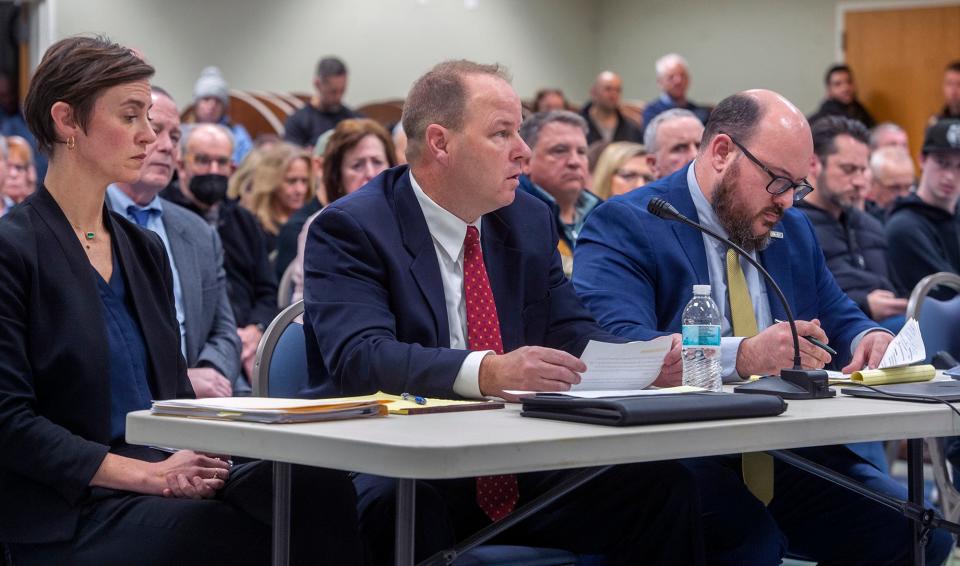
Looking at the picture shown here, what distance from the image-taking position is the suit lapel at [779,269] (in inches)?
117

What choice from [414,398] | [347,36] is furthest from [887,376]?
[347,36]

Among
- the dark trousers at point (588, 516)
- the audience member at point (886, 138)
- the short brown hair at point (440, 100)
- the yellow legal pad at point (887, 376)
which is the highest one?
the short brown hair at point (440, 100)

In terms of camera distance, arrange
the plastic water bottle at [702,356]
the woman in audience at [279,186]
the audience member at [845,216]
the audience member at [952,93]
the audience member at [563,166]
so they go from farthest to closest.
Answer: the audience member at [952,93]
the woman in audience at [279,186]
the audience member at [845,216]
the audience member at [563,166]
the plastic water bottle at [702,356]

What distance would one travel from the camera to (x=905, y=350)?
2.53 metres

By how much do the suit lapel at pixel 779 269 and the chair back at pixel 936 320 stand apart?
63 centimetres

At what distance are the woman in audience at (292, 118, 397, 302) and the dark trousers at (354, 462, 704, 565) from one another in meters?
2.44

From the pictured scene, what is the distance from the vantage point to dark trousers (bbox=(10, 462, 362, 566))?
2041 millimetres

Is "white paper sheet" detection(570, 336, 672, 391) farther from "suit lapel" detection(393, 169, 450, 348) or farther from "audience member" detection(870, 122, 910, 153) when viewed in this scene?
"audience member" detection(870, 122, 910, 153)

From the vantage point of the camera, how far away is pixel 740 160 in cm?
291

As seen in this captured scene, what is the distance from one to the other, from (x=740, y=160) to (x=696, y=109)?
7632 mm

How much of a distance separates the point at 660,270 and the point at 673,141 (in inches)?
99.1

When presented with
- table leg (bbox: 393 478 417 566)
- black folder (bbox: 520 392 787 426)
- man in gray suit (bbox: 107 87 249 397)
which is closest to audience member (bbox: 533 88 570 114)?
man in gray suit (bbox: 107 87 249 397)

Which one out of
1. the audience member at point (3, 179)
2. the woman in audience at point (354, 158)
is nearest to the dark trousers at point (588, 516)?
the woman in audience at point (354, 158)

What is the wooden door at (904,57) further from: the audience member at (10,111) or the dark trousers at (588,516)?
the dark trousers at (588,516)
